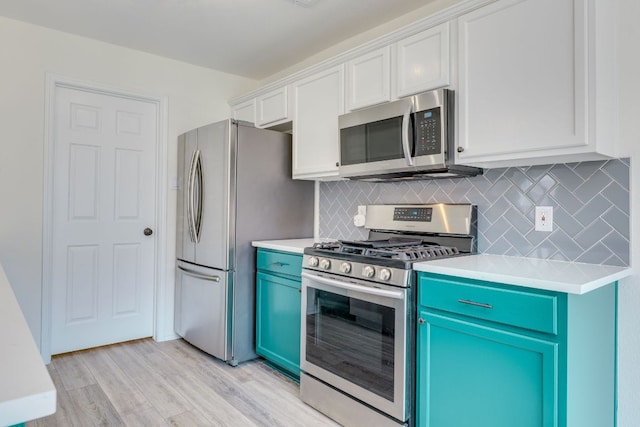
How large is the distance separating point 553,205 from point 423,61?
0.98 m

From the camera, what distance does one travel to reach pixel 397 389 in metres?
1.85

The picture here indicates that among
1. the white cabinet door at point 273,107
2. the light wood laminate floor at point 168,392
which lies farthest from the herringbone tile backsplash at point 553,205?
the light wood laminate floor at point 168,392

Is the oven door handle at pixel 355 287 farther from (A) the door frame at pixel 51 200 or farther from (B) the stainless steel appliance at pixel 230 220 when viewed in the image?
(A) the door frame at pixel 51 200

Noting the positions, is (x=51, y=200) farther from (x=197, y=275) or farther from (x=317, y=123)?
(x=317, y=123)

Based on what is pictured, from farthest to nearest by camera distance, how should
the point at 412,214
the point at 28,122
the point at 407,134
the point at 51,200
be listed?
1. the point at 51,200
2. the point at 28,122
3. the point at 412,214
4. the point at 407,134

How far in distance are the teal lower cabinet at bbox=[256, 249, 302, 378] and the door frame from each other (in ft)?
3.35

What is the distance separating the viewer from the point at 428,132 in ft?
6.82

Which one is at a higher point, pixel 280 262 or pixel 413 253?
pixel 413 253

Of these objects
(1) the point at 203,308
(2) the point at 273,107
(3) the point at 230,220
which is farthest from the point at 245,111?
(1) the point at 203,308

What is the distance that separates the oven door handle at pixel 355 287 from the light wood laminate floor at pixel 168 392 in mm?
737

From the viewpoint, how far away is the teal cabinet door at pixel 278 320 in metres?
2.62

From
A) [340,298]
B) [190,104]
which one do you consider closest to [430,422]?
[340,298]

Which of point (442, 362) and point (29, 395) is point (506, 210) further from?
point (29, 395)

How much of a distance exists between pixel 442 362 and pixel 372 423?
499 mm
